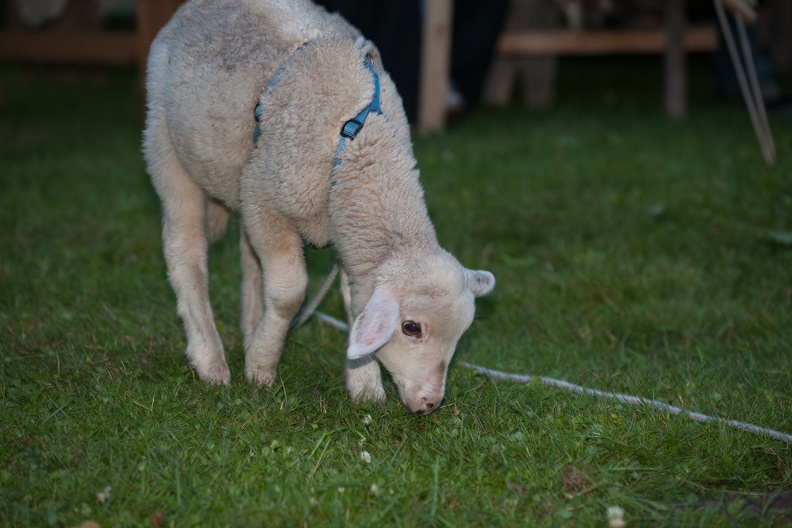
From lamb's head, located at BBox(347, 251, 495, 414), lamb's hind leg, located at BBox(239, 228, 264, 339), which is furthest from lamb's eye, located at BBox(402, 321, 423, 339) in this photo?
lamb's hind leg, located at BBox(239, 228, 264, 339)

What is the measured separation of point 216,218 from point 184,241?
1.02 feet

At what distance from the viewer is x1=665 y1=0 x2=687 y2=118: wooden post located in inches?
314

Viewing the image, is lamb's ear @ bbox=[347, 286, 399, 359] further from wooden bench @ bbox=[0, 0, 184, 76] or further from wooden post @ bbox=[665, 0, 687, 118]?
wooden bench @ bbox=[0, 0, 184, 76]

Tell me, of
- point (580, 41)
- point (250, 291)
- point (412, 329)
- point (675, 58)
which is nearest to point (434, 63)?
point (580, 41)

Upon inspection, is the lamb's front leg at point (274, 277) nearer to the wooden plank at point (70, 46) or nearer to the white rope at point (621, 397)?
the white rope at point (621, 397)

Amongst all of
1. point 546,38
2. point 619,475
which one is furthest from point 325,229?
point 546,38

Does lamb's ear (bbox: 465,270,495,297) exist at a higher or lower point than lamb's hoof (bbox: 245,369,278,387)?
higher

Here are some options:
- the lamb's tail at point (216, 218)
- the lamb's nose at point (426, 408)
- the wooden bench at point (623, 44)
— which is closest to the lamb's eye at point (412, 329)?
the lamb's nose at point (426, 408)

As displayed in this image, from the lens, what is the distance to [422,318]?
2.85m

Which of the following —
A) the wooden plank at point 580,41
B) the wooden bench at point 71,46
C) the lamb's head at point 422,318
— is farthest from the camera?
the wooden bench at point 71,46

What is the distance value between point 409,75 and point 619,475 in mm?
5461

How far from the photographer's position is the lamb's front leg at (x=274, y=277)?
312 centimetres

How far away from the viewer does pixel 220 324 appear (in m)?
3.87

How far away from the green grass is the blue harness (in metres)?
0.86
